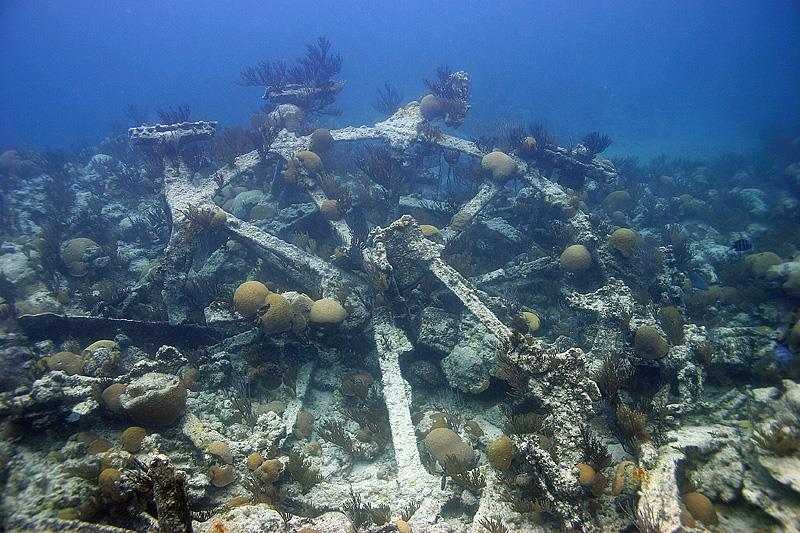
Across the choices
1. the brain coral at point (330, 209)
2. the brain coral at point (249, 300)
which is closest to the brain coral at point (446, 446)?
the brain coral at point (249, 300)

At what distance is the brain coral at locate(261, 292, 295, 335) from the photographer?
674 centimetres

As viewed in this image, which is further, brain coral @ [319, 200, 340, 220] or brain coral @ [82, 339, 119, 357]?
brain coral @ [319, 200, 340, 220]

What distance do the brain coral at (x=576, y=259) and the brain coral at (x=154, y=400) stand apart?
8.08 metres

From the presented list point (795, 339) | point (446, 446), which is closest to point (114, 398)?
point (446, 446)

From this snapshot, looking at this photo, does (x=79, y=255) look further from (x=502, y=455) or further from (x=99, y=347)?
(x=502, y=455)

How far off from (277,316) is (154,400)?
2.30 metres

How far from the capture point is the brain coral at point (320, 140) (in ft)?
41.7

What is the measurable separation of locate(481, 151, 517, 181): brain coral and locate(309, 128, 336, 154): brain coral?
5.58 meters

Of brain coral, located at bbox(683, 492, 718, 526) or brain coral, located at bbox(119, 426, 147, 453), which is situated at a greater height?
brain coral, located at bbox(119, 426, 147, 453)

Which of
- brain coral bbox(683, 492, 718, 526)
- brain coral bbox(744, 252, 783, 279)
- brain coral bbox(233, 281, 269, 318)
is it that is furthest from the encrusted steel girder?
brain coral bbox(744, 252, 783, 279)

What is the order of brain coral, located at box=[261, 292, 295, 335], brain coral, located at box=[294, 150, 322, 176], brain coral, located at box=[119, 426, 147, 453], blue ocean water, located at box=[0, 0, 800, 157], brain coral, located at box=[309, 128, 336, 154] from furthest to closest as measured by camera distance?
blue ocean water, located at box=[0, 0, 800, 157]
brain coral, located at box=[309, 128, 336, 154]
brain coral, located at box=[294, 150, 322, 176]
brain coral, located at box=[261, 292, 295, 335]
brain coral, located at box=[119, 426, 147, 453]

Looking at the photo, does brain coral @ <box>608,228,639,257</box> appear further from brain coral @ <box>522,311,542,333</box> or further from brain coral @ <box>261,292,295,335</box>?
brain coral @ <box>261,292,295,335</box>

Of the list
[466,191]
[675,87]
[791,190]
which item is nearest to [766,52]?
[675,87]

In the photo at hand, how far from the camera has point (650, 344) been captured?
596 centimetres
